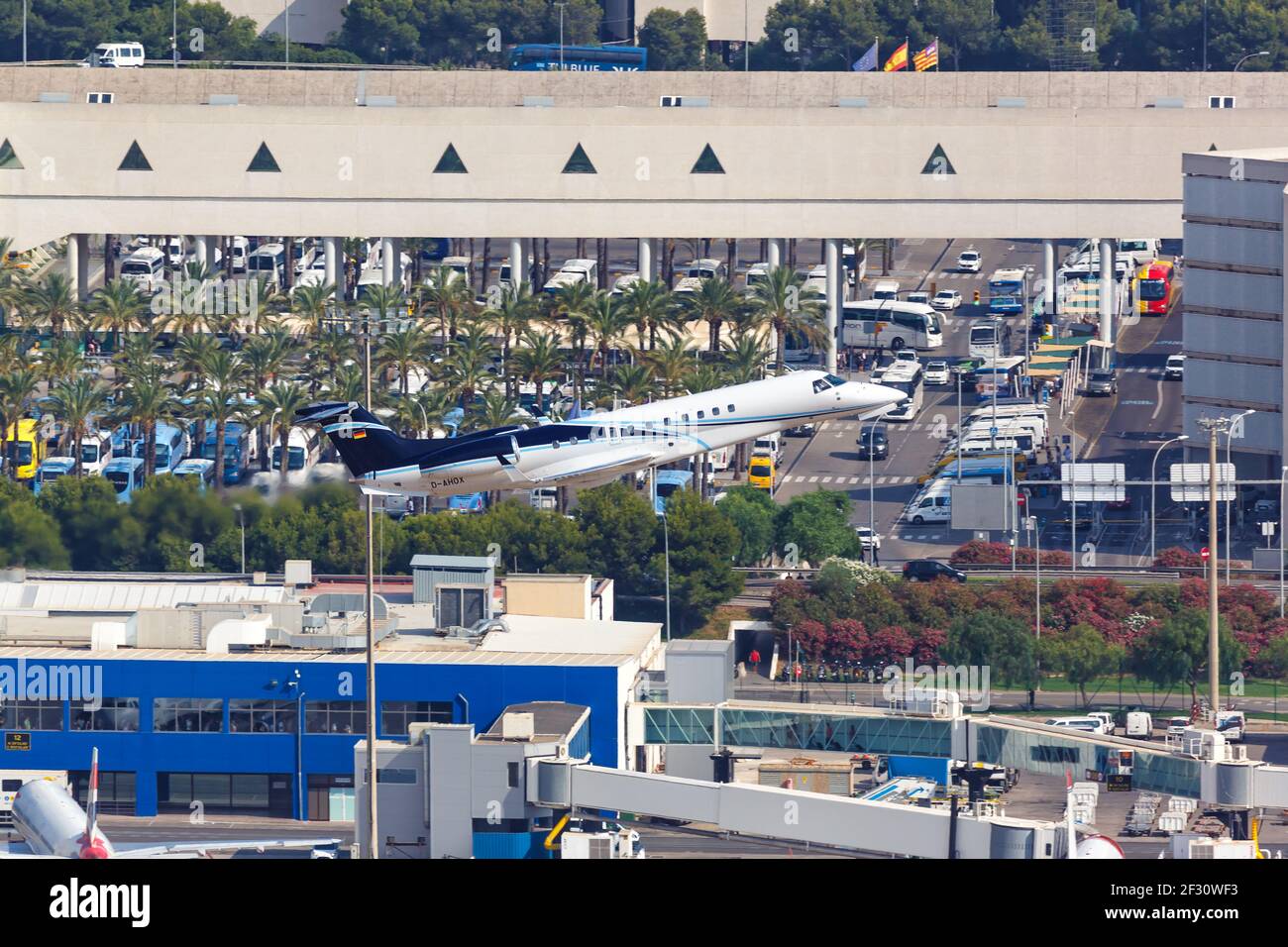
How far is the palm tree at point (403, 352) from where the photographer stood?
17662 centimetres

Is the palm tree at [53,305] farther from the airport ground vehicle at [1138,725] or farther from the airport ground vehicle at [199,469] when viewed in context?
the airport ground vehicle at [1138,725]

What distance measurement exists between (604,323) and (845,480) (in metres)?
22.1

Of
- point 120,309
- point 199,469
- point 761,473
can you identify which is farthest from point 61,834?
point 120,309

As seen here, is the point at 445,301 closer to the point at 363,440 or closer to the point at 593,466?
the point at 363,440

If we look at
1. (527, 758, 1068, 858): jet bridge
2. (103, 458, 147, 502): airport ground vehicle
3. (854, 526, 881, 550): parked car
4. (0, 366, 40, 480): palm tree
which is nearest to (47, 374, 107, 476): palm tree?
(0, 366, 40, 480): palm tree

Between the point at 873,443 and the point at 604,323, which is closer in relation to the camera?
the point at 604,323

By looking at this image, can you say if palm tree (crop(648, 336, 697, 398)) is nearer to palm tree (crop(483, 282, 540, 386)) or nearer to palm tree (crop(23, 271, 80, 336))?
palm tree (crop(483, 282, 540, 386))

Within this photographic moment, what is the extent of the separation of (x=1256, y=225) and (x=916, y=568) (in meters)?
40.9

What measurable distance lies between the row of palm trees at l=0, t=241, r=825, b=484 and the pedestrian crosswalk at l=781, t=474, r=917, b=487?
9099mm

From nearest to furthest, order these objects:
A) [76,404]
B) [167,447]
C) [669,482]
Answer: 1. [76,404]
2. [669,482]
3. [167,447]

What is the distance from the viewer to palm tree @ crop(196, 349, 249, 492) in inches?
6693

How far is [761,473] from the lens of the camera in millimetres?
177500
